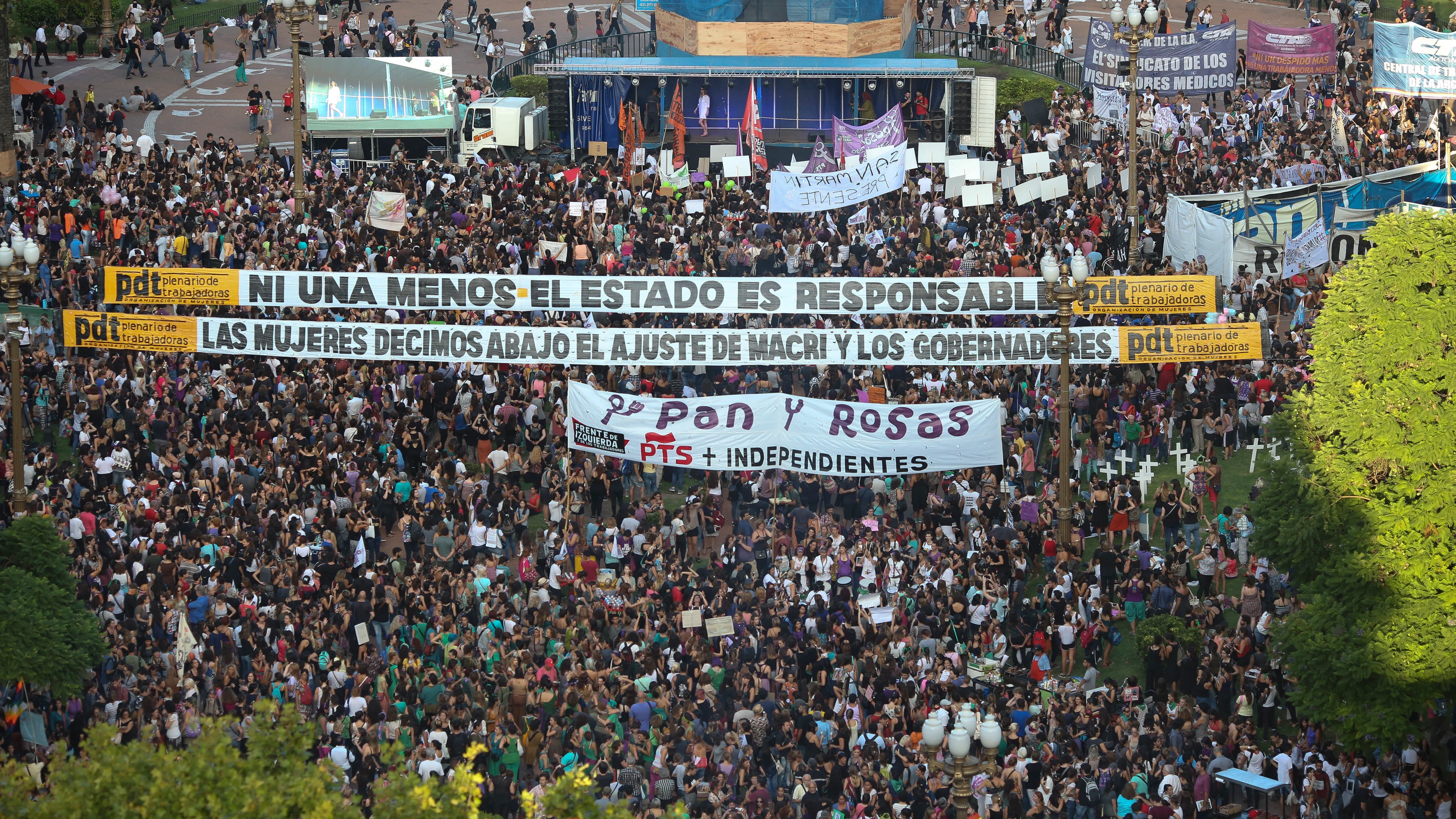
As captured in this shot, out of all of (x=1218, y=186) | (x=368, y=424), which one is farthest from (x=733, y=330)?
(x=1218, y=186)

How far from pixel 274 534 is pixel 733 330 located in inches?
294

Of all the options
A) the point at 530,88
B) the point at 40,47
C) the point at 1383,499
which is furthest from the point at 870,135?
the point at 40,47

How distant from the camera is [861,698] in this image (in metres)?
22.7

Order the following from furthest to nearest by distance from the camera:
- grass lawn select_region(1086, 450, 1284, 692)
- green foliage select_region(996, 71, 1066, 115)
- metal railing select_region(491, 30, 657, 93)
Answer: metal railing select_region(491, 30, 657, 93) → green foliage select_region(996, 71, 1066, 115) → grass lawn select_region(1086, 450, 1284, 692)

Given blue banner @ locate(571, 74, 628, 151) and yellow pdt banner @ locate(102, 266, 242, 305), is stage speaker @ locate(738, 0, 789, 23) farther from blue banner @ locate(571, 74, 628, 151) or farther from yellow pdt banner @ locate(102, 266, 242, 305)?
yellow pdt banner @ locate(102, 266, 242, 305)

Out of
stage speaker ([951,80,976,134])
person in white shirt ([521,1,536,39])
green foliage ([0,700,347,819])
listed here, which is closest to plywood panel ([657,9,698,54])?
stage speaker ([951,80,976,134])

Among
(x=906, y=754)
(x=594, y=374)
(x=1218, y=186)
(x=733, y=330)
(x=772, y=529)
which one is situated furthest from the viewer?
(x=1218, y=186)

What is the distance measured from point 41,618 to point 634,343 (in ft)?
33.3

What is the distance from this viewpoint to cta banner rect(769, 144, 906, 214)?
34625 mm

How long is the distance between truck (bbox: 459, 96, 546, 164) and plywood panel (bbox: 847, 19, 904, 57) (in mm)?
8525

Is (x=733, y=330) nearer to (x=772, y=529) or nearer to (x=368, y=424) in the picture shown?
(x=772, y=529)

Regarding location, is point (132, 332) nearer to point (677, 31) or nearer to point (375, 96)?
point (375, 96)

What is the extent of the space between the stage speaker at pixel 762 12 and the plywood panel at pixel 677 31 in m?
1.73

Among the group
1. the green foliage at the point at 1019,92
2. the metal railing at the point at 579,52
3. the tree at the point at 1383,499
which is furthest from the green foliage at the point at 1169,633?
the metal railing at the point at 579,52
